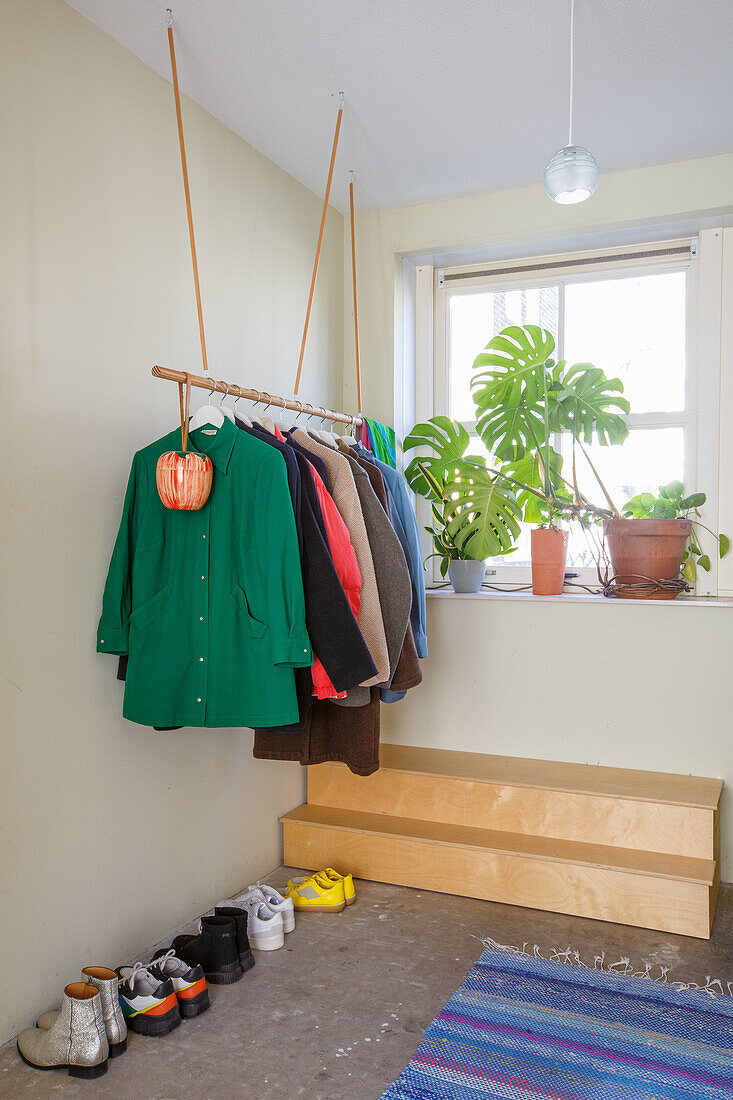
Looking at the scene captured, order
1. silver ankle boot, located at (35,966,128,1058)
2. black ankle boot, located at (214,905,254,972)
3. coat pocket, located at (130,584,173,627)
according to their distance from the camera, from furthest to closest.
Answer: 1. black ankle boot, located at (214,905,254,972)
2. coat pocket, located at (130,584,173,627)
3. silver ankle boot, located at (35,966,128,1058)

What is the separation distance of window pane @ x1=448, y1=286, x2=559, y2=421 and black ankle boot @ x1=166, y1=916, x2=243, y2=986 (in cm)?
218

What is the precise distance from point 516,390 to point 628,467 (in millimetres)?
546

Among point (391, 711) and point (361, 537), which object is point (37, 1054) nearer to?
point (361, 537)

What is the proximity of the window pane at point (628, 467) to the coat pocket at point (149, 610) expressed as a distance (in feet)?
5.89

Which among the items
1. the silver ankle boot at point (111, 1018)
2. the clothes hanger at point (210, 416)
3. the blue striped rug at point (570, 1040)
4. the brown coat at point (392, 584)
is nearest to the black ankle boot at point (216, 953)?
the silver ankle boot at point (111, 1018)

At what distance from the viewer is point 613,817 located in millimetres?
2514

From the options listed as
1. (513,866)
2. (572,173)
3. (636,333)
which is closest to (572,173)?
(572,173)

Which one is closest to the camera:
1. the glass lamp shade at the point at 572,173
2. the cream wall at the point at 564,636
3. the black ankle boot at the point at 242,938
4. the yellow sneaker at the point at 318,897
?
the glass lamp shade at the point at 572,173

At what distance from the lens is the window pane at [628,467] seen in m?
3.14

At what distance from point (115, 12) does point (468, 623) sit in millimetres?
2121

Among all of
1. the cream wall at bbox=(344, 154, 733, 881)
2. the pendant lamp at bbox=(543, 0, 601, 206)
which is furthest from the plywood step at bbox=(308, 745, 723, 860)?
the pendant lamp at bbox=(543, 0, 601, 206)

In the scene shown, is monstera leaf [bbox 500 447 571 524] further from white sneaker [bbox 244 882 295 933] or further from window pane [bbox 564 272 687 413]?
white sneaker [bbox 244 882 295 933]

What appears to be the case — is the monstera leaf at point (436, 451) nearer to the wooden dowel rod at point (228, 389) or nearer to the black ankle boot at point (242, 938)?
the wooden dowel rod at point (228, 389)

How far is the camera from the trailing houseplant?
2812 millimetres
